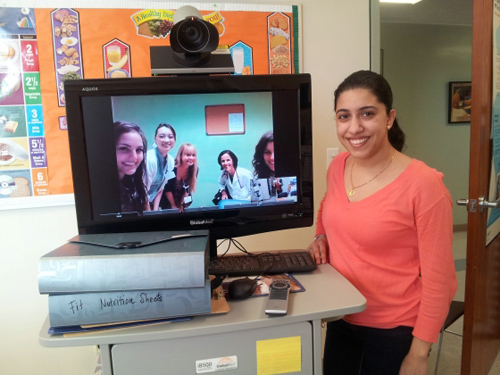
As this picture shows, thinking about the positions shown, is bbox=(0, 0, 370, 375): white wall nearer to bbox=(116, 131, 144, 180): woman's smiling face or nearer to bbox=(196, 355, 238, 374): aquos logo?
bbox=(116, 131, 144, 180): woman's smiling face

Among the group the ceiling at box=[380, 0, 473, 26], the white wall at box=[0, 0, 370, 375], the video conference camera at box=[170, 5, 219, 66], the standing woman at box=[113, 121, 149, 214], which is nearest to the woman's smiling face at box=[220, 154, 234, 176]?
the standing woman at box=[113, 121, 149, 214]

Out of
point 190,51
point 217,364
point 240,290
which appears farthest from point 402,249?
point 190,51

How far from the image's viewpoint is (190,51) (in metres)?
1.13

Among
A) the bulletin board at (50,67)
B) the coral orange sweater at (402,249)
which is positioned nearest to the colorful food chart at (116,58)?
the bulletin board at (50,67)

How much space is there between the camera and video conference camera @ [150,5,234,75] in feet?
3.71

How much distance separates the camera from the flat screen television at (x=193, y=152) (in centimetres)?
107

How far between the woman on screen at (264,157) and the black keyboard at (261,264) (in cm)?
28

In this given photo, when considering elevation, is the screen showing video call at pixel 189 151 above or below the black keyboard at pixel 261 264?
above

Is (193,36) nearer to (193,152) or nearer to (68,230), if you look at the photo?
(193,152)

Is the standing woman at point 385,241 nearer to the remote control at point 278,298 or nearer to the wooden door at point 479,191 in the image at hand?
the remote control at point 278,298

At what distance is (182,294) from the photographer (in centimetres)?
82

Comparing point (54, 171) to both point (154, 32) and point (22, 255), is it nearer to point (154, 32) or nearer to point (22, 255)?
point (22, 255)

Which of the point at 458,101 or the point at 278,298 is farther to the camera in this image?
the point at 458,101

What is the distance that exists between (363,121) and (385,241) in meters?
0.36
